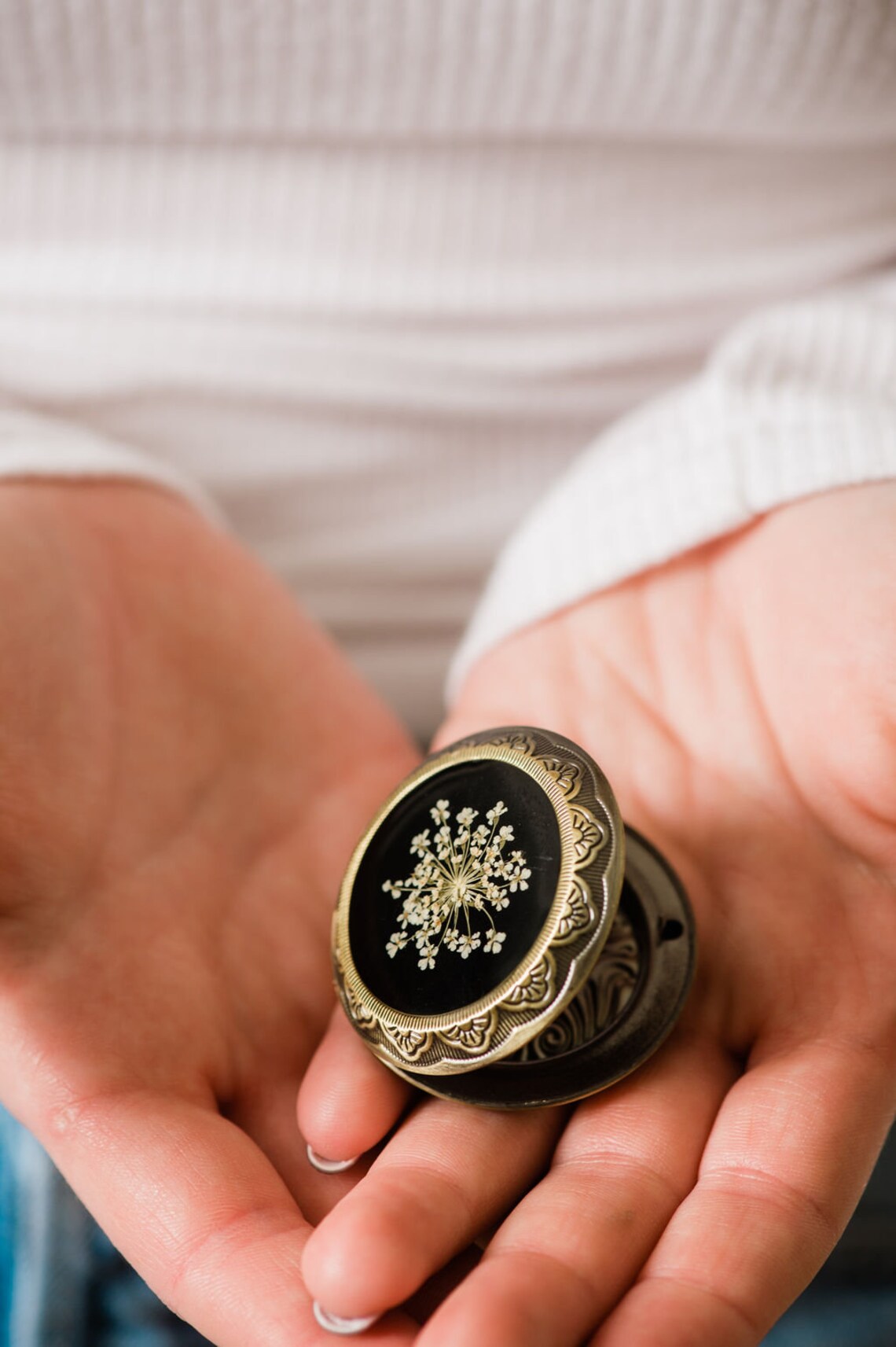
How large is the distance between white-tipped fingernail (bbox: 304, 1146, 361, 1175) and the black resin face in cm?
16

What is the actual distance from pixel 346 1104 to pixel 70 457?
97cm

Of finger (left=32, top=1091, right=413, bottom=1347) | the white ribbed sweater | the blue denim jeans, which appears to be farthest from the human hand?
the blue denim jeans

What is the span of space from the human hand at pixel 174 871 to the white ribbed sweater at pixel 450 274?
0.21 m

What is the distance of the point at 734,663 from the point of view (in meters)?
1.41

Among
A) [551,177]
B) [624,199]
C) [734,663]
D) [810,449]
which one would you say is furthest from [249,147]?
[734,663]

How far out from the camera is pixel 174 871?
1328 millimetres

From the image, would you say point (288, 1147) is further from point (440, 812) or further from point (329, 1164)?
point (440, 812)

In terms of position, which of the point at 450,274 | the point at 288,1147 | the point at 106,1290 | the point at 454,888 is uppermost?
the point at 450,274

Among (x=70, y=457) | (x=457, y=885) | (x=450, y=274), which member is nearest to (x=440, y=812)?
(x=457, y=885)

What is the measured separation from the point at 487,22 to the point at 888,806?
114 centimetres

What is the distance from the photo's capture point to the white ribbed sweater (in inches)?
58.6

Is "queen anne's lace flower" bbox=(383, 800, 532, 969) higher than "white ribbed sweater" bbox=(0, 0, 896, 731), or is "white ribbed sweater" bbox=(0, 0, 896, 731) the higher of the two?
"white ribbed sweater" bbox=(0, 0, 896, 731)

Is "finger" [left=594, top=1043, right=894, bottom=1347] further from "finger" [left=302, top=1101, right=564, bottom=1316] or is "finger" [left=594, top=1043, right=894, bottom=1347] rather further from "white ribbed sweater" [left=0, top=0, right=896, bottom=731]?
"white ribbed sweater" [left=0, top=0, right=896, bottom=731]

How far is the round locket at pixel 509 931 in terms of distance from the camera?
3.45 feet
